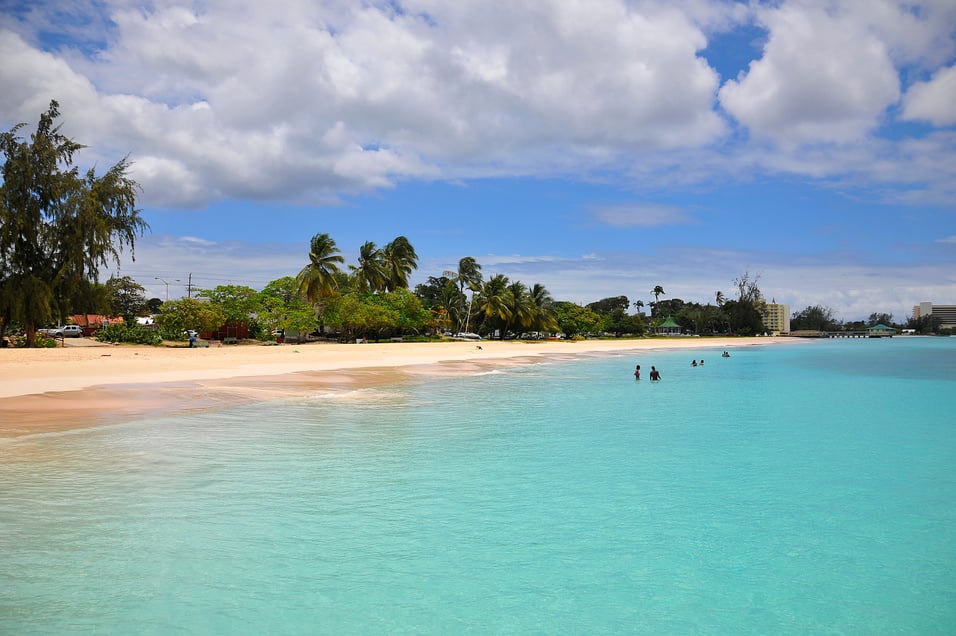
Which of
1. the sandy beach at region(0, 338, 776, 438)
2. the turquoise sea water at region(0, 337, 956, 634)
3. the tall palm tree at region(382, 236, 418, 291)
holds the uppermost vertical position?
the tall palm tree at region(382, 236, 418, 291)

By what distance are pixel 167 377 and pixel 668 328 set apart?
11758 centimetres

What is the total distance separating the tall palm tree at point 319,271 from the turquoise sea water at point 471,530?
42.5 metres

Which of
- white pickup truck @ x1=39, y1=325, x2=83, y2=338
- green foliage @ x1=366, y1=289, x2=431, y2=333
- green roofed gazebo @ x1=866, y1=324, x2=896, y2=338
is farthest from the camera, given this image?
green roofed gazebo @ x1=866, y1=324, x2=896, y2=338

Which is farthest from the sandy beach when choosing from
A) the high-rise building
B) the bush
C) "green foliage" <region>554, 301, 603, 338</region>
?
the high-rise building

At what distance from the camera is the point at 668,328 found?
427 feet

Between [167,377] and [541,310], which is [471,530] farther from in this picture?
[541,310]

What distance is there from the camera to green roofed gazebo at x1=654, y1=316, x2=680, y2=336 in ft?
424

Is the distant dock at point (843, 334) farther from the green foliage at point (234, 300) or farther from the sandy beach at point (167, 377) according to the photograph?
the green foliage at point (234, 300)

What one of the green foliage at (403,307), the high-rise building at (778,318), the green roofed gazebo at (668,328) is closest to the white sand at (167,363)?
the green foliage at (403,307)

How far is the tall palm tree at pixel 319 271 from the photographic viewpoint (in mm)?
56781

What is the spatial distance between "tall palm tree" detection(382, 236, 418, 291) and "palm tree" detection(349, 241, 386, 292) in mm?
1782

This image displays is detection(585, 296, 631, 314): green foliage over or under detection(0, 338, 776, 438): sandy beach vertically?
over

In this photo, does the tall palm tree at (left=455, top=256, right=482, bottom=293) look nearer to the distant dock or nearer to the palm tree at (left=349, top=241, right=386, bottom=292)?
the palm tree at (left=349, top=241, right=386, bottom=292)

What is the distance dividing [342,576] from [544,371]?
3054 cm
